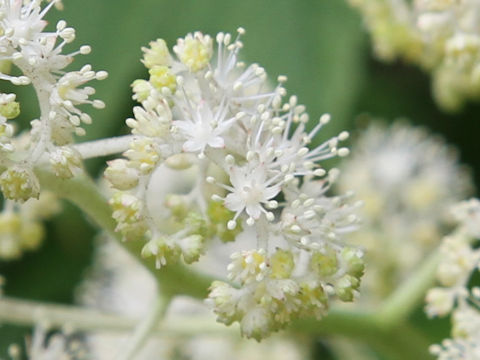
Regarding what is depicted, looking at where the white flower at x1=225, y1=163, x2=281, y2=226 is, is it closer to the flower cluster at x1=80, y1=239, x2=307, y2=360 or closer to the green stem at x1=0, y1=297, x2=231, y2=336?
the green stem at x1=0, y1=297, x2=231, y2=336

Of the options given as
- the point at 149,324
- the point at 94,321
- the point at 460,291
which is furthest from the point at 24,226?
the point at 460,291

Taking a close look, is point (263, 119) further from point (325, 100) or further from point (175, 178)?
point (175, 178)

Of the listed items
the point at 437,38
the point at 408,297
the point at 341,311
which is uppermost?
the point at 437,38

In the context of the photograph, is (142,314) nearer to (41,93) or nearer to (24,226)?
(24,226)

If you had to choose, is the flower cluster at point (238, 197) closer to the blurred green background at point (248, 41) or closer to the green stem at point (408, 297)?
the green stem at point (408, 297)

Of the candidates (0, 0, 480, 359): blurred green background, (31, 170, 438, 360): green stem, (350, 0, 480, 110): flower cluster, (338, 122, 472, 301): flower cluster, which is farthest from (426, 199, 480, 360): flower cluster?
(338, 122, 472, 301): flower cluster

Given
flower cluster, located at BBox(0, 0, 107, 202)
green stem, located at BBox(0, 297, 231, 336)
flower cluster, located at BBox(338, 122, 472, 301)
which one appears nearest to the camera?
flower cluster, located at BBox(0, 0, 107, 202)

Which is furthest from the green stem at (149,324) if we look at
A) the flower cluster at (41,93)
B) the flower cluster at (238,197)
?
the flower cluster at (41,93)
